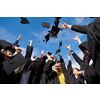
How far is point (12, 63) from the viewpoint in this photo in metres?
1.91

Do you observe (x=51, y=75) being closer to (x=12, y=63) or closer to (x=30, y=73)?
(x=30, y=73)

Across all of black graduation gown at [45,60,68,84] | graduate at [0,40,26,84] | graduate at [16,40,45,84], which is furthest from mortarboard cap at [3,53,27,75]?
black graduation gown at [45,60,68,84]

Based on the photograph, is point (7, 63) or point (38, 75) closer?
point (7, 63)

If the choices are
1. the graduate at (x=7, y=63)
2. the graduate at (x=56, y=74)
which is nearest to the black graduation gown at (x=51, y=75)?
the graduate at (x=56, y=74)

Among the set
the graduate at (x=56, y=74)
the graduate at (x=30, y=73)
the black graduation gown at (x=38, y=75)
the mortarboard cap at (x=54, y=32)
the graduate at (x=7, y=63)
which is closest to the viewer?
the graduate at (x=7, y=63)

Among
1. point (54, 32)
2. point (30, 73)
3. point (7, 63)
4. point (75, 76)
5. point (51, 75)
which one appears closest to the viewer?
point (7, 63)

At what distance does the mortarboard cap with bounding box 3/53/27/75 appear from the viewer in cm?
181

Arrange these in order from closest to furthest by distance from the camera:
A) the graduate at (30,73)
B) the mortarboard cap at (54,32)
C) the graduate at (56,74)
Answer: the graduate at (30,73)
the graduate at (56,74)
the mortarboard cap at (54,32)

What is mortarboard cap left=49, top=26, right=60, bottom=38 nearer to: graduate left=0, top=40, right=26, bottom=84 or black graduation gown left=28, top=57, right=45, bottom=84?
black graduation gown left=28, top=57, right=45, bottom=84

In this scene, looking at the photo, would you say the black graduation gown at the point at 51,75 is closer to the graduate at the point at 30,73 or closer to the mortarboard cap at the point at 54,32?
the graduate at the point at 30,73

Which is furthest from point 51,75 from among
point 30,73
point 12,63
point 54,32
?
point 54,32

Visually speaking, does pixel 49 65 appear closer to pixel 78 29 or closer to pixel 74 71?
pixel 74 71

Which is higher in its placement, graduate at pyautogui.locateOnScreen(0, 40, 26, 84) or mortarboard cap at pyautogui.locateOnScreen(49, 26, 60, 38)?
mortarboard cap at pyautogui.locateOnScreen(49, 26, 60, 38)

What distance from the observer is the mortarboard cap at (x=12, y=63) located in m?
1.81
